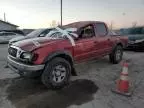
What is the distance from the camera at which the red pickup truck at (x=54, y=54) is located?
167 inches

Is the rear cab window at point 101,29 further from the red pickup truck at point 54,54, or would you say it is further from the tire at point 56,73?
the tire at point 56,73

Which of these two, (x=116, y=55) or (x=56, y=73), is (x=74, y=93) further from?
(x=116, y=55)

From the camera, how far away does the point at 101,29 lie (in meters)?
6.58

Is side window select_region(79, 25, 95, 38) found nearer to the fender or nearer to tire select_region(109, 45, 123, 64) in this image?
the fender

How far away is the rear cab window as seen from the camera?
6298mm

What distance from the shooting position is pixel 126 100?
13.3 feet

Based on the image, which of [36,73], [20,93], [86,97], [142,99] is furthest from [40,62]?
[142,99]

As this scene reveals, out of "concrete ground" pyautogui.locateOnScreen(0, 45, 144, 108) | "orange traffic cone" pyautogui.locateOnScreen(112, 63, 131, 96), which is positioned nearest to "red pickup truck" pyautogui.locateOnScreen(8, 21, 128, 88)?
"concrete ground" pyautogui.locateOnScreen(0, 45, 144, 108)

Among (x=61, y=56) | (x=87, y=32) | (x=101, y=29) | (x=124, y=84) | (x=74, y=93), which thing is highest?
(x=101, y=29)

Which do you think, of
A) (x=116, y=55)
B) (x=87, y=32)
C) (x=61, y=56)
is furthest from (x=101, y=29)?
(x=61, y=56)

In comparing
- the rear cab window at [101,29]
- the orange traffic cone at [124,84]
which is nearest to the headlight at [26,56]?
the orange traffic cone at [124,84]

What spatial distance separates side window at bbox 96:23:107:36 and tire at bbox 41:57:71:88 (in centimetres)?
212

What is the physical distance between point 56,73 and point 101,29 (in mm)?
2862

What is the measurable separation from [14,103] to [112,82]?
2.91m
